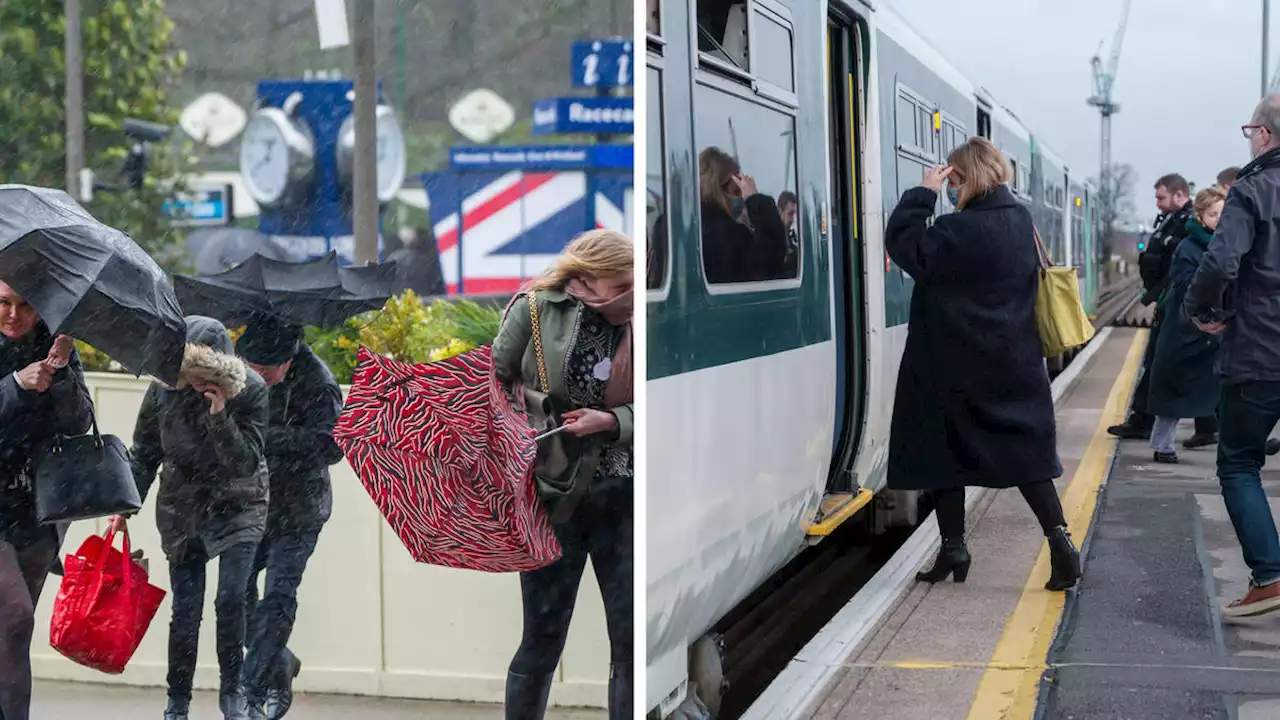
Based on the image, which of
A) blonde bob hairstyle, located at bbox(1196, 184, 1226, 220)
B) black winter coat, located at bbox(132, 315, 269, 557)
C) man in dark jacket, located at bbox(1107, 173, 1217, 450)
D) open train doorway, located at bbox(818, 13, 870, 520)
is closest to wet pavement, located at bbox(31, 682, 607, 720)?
black winter coat, located at bbox(132, 315, 269, 557)

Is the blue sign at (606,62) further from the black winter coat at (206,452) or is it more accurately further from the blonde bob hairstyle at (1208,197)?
the blonde bob hairstyle at (1208,197)

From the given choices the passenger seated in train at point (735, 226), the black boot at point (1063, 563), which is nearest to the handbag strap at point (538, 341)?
the passenger seated in train at point (735, 226)

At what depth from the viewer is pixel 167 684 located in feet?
10.2

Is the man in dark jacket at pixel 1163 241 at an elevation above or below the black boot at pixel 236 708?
above

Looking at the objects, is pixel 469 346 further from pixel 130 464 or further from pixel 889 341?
pixel 889 341

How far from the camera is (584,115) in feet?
9.66

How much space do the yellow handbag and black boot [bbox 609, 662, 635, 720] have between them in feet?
9.32

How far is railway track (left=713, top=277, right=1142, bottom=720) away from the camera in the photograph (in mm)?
5305

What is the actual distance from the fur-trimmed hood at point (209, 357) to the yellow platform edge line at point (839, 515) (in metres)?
2.23

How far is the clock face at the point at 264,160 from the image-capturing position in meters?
3.03

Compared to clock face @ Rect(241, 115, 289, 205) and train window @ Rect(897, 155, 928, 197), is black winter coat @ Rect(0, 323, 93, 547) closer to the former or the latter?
clock face @ Rect(241, 115, 289, 205)

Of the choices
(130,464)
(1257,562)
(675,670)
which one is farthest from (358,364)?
(1257,562)

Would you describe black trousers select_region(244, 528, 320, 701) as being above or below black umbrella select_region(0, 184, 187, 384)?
below

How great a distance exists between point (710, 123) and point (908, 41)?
3201mm
